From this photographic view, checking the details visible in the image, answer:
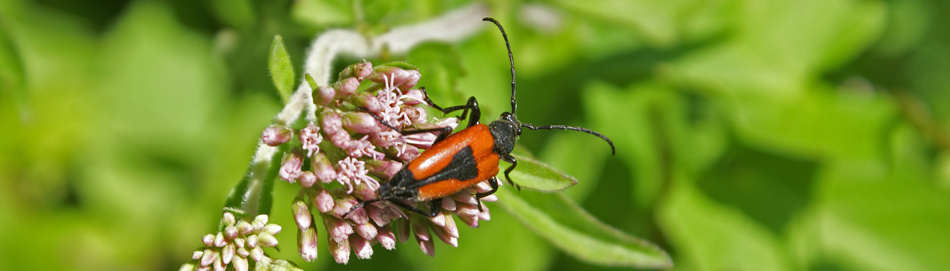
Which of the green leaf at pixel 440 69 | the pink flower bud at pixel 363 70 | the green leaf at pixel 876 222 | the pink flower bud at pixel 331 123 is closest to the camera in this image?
the pink flower bud at pixel 331 123

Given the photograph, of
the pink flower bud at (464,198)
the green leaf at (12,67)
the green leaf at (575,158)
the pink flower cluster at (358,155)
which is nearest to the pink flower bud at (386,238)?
the pink flower cluster at (358,155)

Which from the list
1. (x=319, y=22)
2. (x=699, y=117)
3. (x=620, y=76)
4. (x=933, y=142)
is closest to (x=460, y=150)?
(x=319, y=22)

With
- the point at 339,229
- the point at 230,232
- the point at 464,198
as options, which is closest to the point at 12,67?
the point at 230,232

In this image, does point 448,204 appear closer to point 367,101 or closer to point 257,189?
point 367,101

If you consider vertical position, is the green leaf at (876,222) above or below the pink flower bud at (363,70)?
above

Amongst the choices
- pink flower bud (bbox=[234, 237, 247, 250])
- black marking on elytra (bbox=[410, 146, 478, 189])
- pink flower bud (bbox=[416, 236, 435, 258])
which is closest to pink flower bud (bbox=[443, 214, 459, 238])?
pink flower bud (bbox=[416, 236, 435, 258])

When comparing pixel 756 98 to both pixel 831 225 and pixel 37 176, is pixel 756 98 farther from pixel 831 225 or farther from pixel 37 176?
pixel 37 176

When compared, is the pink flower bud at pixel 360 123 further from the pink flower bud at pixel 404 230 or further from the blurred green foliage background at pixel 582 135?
the blurred green foliage background at pixel 582 135

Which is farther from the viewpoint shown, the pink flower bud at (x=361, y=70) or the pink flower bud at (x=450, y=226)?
the pink flower bud at (x=450, y=226)
